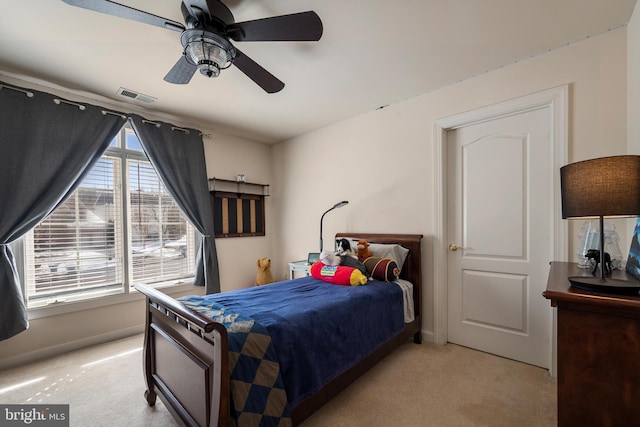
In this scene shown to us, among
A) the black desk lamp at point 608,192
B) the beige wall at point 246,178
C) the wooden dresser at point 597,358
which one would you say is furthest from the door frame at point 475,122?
the beige wall at point 246,178

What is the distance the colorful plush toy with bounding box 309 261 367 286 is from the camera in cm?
229

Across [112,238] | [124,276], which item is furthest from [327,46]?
[124,276]

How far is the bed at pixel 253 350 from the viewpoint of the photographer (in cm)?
119

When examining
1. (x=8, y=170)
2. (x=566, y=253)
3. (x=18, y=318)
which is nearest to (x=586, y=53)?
(x=566, y=253)

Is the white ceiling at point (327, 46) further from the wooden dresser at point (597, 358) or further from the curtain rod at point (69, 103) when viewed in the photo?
the wooden dresser at point (597, 358)

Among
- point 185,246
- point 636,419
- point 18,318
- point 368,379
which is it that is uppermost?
point 185,246

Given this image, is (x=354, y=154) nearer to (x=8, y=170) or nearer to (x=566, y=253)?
(x=566, y=253)

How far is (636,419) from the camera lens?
0.90 meters

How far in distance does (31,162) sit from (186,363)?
2416 millimetres

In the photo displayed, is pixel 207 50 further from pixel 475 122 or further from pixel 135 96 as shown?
pixel 475 122

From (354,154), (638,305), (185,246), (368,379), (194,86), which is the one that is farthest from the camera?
(185,246)

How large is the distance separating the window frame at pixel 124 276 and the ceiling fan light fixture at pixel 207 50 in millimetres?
2029

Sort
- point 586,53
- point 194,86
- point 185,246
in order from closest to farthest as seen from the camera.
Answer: point 586,53 < point 194,86 < point 185,246

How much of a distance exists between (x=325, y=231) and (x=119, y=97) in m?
2.75
